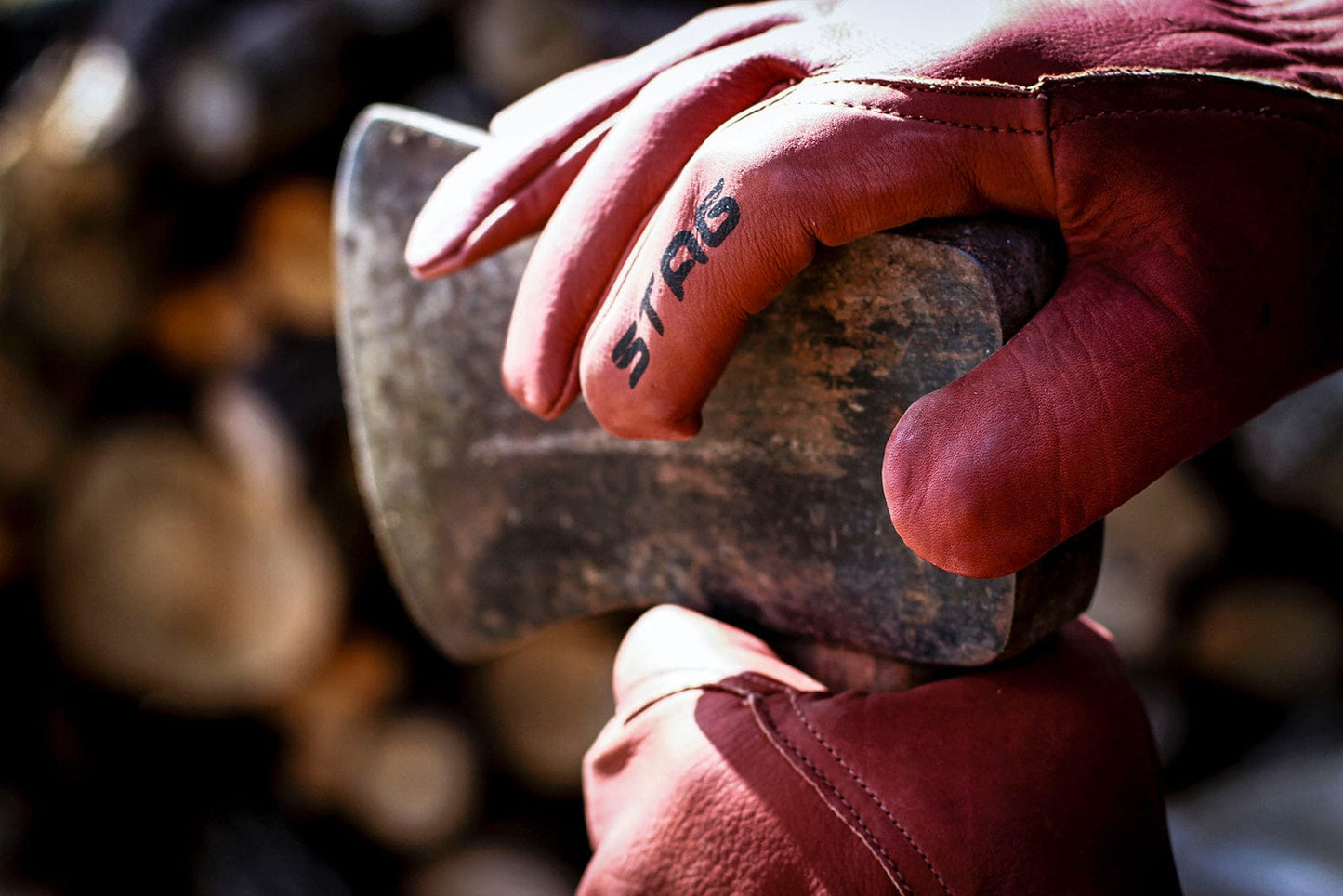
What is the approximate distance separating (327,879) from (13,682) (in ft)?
2.03

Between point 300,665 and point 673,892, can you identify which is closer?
point 673,892

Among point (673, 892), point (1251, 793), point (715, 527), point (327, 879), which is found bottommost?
point (327, 879)

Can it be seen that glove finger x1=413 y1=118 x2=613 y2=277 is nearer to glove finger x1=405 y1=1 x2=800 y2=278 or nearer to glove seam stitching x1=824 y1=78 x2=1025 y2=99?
glove finger x1=405 y1=1 x2=800 y2=278

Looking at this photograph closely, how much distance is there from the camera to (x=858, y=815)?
0.52 metres

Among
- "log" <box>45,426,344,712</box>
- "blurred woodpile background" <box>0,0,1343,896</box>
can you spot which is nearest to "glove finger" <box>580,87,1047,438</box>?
"blurred woodpile background" <box>0,0,1343,896</box>

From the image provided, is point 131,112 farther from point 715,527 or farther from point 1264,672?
point 1264,672

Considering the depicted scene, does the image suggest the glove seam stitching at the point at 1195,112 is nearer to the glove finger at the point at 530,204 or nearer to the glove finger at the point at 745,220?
the glove finger at the point at 745,220

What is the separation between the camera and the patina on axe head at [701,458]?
0.53m

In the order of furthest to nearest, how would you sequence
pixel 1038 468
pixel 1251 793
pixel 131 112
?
pixel 131 112 < pixel 1251 793 < pixel 1038 468

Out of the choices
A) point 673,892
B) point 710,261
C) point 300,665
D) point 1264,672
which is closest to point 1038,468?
point 710,261

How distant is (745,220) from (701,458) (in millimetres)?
210

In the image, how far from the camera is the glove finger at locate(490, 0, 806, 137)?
1.96ft

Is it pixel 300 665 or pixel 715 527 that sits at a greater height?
pixel 715 527

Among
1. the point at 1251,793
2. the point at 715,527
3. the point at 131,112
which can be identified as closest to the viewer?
the point at 715,527
